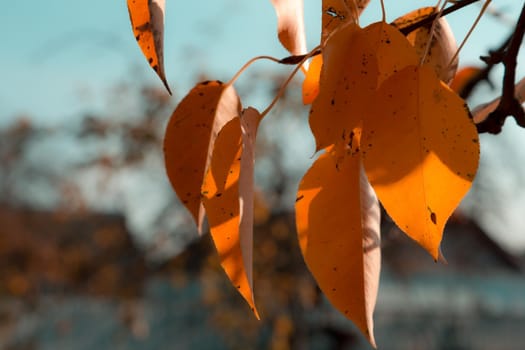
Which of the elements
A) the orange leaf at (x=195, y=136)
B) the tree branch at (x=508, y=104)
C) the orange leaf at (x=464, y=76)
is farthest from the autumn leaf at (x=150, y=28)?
the orange leaf at (x=464, y=76)

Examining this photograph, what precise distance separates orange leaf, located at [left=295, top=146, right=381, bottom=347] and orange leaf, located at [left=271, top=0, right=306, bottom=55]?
0.08 m

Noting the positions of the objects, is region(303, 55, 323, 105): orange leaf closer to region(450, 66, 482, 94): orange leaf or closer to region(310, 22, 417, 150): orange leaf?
region(310, 22, 417, 150): orange leaf

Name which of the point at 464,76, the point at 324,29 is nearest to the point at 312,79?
the point at 324,29

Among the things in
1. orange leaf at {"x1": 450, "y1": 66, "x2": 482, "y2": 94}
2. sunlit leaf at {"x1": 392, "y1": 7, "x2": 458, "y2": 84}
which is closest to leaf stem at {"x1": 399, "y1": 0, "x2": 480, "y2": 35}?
sunlit leaf at {"x1": 392, "y1": 7, "x2": 458, "y2": 84}

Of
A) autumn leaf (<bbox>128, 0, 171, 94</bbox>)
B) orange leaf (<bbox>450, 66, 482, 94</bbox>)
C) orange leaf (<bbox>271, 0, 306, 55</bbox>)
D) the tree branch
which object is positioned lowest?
orange leaf (<bbox>450, 66, 482, 94</bbox>)

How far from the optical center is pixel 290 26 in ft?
0.99

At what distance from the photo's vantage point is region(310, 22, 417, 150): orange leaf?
0.69 ft

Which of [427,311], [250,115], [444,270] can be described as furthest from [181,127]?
[444,270]

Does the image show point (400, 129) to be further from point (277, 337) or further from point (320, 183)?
point (277, 337)

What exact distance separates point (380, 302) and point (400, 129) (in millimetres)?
6180

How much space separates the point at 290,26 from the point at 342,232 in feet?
0.37

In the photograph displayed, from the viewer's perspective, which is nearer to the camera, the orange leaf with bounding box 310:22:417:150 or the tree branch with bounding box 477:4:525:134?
the orange leaf with bounding box 310:22:417:150

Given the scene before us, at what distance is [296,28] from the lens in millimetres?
304

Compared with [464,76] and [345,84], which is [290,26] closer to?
[345,84]
